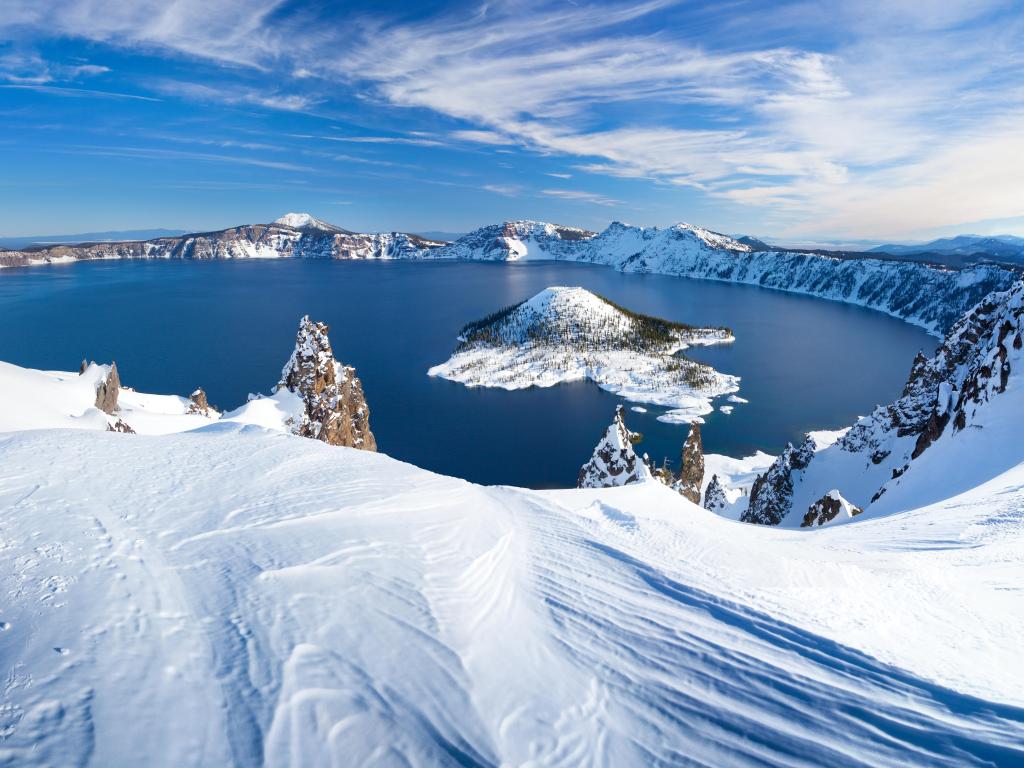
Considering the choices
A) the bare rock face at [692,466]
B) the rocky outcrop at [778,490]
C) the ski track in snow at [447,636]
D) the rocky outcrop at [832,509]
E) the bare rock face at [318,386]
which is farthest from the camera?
the bare rock face at [692,466]

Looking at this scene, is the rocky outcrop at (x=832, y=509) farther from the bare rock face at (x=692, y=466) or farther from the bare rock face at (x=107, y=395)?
the bare rock face at (x=107, y=395)

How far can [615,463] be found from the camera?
3678 cm

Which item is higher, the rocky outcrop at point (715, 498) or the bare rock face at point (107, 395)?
the bare rock face at point (107, 395)

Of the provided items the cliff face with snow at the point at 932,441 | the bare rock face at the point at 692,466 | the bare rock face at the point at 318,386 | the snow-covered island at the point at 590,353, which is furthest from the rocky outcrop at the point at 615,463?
the snow-covered island at the point at 590,353

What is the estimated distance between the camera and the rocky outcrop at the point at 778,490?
1524 inches

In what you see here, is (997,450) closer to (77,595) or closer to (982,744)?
(982,744)

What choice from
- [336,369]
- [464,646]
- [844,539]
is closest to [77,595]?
[464,646]

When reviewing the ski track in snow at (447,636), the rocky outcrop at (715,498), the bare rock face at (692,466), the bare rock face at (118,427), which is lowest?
the rocky outcrop at (715,498)

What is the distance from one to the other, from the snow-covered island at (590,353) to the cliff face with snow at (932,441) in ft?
132

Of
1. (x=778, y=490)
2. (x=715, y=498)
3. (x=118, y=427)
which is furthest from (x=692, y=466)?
(x=118, y=427)

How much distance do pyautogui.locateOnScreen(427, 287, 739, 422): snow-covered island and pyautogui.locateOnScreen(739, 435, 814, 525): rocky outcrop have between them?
38849mm

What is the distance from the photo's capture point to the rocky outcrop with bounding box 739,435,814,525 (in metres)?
38.7

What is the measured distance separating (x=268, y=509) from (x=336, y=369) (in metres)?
32.4

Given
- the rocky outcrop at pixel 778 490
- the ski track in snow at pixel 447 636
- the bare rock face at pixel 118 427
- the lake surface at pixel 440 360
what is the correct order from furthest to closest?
the lake surface at pixel 440 360, the rocky outcrop at pixel 778 490, the bare rock face at pixel 118 427, the ski track in snow at pixel 447 636
